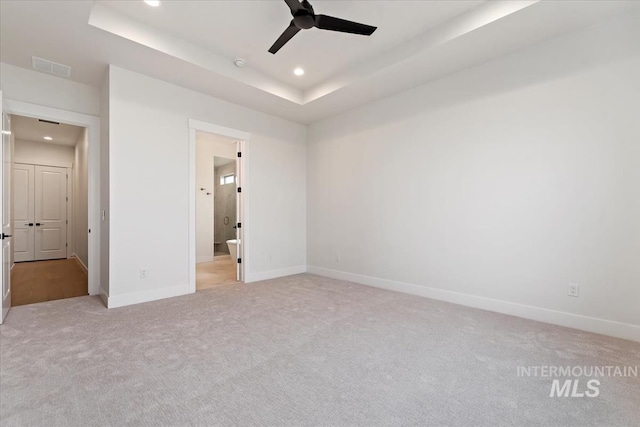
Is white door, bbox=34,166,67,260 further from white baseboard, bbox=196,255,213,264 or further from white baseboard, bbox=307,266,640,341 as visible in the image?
white baseboard, bbox=307,266,640,341

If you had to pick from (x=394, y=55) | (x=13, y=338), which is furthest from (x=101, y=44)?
(x=394, y=55)

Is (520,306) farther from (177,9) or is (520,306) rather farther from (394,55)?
(177,9)

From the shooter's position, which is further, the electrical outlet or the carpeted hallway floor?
the electrical outlet

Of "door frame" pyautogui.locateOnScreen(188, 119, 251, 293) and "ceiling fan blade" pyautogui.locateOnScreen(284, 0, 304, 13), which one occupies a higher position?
"ceiling fan blade" pyautogui.locateOnScreen(284, 0, 304, 13)

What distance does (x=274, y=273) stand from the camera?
16.9 feet

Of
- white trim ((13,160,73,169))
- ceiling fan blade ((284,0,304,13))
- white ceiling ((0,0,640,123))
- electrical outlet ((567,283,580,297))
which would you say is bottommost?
electrical outlet ((567,283,580,297))

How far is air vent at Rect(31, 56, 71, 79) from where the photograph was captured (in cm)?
334

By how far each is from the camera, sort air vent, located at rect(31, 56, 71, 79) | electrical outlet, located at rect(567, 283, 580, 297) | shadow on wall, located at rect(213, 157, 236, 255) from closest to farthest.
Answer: electrical outlet, located at rect(567, 283, 580, 297) < air vent, located at rect(31, 56, 71, 79) < shadow on wall, located at rect(213, 157, 236, 255)

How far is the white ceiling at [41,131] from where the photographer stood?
5477 mm

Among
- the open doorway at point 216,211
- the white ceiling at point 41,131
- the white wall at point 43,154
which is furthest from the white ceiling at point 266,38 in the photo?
the white wall at point 43,154

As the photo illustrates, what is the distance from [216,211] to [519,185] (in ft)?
25.3

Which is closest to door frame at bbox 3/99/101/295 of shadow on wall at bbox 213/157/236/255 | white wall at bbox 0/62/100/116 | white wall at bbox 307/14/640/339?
white wall at bbox 0/62/100/116

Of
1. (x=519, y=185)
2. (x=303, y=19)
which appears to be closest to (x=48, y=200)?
(x=303, y=19)

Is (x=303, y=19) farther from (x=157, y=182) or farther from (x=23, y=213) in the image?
(x=23, y=213)
